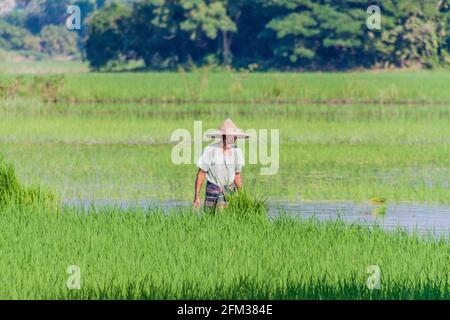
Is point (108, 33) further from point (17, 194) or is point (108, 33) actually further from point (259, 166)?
point (17, 194)

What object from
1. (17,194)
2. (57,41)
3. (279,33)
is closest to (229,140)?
(17,194)

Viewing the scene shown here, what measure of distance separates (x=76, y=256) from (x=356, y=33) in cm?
5018

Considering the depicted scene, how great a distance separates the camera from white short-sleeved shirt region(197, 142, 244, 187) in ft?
39.7

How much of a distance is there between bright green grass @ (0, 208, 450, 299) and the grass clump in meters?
0.42

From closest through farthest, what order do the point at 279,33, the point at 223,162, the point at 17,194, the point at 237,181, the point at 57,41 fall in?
the point at 223,162 → the point at 237,181 → the point at 17,194 → the point at 279,33 → the point at 57,41

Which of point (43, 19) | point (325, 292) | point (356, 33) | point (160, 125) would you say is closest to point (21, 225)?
point (325, 292)

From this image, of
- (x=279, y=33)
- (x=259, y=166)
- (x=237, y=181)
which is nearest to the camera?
(x=237, y=181)

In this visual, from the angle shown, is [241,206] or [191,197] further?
[191,197]

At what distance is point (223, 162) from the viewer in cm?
1212

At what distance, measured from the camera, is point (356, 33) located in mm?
59562

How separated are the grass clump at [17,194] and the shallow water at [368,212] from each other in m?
0.33

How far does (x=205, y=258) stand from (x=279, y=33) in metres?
49.6

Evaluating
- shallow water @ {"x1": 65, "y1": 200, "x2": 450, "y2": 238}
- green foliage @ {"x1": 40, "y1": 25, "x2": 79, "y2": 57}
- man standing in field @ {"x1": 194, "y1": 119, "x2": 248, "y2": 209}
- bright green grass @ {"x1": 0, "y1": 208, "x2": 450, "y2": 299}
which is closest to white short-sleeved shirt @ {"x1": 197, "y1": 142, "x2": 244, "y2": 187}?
man standing in field @ {"x1": 194, "y1": 119, "x2": 248, "y2": 209}
